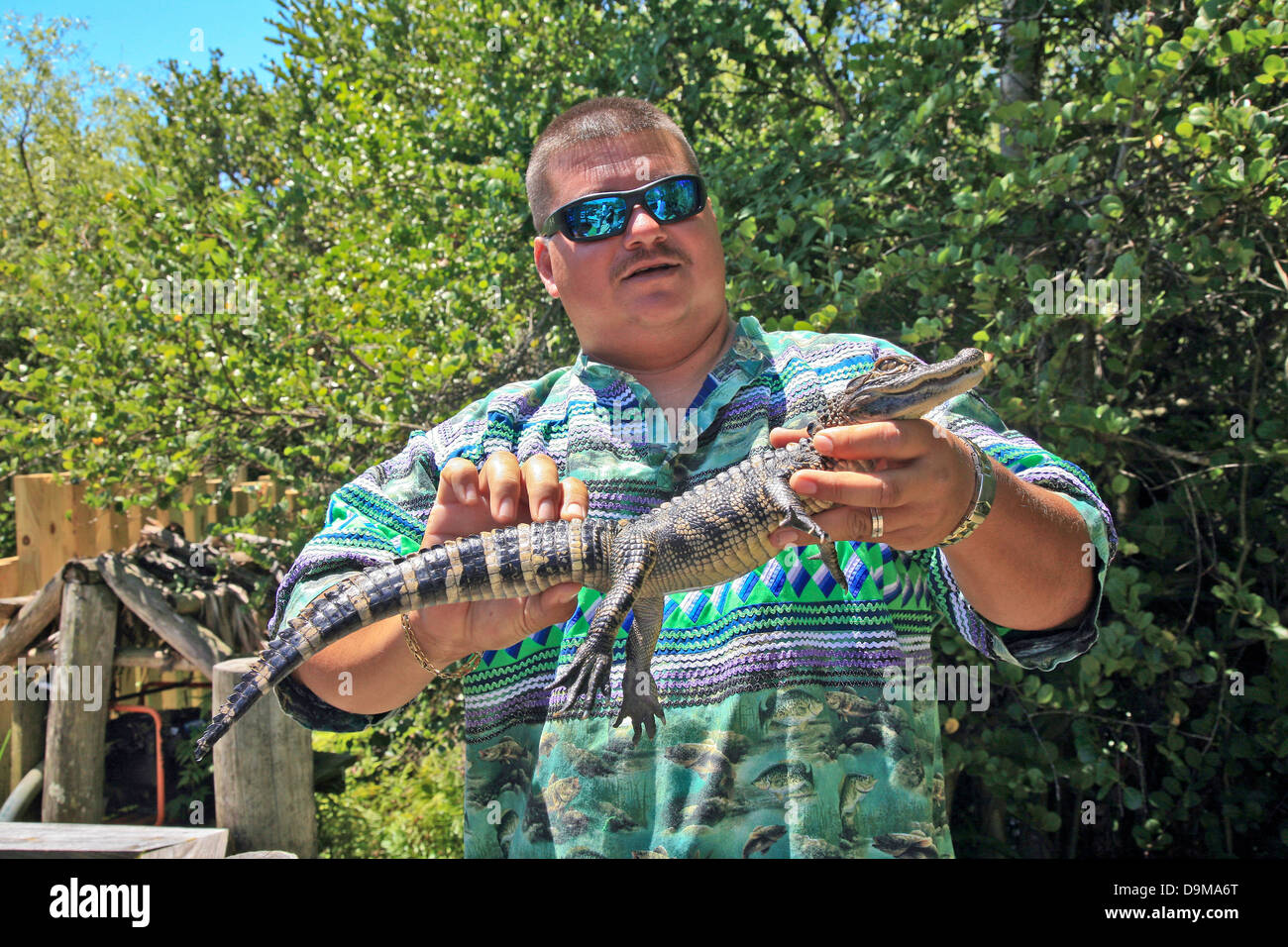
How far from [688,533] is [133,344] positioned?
4.41 metres

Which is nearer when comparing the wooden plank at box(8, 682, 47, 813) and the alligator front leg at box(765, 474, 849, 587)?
the alligator front leg at box(765, 474, 849, 587)

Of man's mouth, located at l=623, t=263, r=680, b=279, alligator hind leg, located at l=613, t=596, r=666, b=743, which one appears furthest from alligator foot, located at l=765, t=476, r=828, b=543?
man's mouth, located at l=623, t=263, r=680, b=279

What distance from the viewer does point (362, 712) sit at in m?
2.40

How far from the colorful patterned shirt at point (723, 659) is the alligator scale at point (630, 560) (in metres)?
0.07

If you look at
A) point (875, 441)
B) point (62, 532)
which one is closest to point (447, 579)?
point (875, 441)

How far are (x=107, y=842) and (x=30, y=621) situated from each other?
118 inches

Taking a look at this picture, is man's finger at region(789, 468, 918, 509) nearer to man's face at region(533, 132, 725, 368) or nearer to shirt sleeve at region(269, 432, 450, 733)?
man's face at region(533, 132, 725, 368)

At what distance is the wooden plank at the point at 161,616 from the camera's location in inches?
245

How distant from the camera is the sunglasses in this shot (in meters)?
2.38

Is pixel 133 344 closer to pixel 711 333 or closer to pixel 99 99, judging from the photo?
pixel 711 333

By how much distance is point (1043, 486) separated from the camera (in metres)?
2.26

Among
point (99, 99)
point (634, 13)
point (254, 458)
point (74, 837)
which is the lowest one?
point (74, 837)

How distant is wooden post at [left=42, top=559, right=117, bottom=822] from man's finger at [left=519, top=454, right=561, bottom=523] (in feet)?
17.9

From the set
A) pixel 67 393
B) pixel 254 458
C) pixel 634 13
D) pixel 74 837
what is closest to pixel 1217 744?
pixel 634 13
